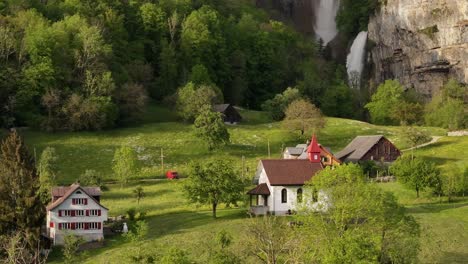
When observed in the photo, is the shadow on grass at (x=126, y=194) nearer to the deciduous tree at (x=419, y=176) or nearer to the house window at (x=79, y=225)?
the house window at (x=79, y=225)

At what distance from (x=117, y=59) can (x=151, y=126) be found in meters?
18.5

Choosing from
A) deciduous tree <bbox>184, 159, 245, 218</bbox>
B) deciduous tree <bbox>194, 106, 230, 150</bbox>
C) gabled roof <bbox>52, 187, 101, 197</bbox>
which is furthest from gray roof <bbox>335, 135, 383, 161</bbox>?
gabled roof <bbox>52, 187, 101, 197</bbox>

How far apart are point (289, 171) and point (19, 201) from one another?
21145mm

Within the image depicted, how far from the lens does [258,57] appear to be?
14125 centimetres

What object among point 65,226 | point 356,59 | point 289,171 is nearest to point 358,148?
point 289,171

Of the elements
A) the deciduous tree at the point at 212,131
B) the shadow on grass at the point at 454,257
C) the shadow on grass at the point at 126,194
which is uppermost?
the deciduous tree at the point at 212,131

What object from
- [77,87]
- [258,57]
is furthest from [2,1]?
[258,57]

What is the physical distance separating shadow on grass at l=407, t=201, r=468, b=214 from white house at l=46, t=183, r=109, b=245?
23898mm

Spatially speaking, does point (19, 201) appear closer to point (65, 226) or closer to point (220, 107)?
point (65, 226)

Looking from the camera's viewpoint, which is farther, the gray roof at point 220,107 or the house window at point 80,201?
the gray roof at point 220,107

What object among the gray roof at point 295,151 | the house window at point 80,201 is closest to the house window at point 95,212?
the house window at point 80,201

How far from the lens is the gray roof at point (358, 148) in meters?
92.3

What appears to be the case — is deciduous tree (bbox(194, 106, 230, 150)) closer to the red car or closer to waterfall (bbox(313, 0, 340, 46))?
the red car

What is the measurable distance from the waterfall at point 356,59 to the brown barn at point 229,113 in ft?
120
